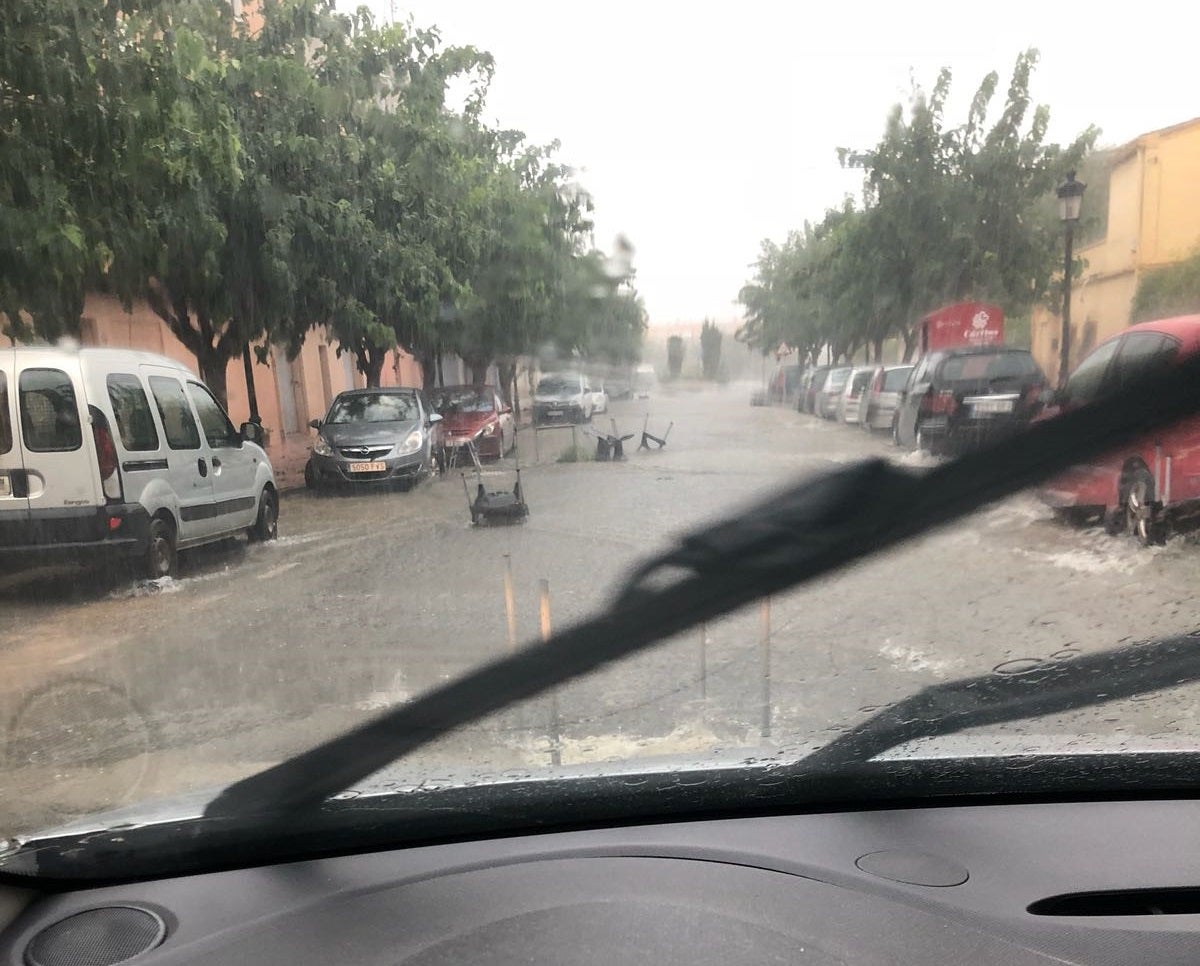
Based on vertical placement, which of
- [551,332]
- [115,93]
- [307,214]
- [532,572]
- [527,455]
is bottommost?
[532,572]

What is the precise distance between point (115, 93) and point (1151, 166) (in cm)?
483

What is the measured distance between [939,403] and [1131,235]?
67 centimetres

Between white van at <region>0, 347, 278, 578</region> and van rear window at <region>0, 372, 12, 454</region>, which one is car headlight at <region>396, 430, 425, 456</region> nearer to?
white van at <region>0, 347, 278, 578</region>

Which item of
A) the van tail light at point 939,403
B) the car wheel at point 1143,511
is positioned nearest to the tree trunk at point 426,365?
the van tail light at point 939,403

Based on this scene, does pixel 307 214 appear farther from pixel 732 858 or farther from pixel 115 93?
pixel 732 858

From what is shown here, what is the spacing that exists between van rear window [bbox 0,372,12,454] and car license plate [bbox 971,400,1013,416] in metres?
4.80

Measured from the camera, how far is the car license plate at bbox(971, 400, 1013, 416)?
2.46 metres

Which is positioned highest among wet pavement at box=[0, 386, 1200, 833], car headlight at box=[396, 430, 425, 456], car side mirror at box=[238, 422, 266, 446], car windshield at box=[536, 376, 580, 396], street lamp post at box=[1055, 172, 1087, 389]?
street lamp post at box=[1055, 172, 1087, 389]

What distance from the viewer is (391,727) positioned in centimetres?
273

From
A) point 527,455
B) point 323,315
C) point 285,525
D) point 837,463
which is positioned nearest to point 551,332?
point 323,315

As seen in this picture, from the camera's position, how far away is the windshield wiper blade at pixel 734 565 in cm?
215

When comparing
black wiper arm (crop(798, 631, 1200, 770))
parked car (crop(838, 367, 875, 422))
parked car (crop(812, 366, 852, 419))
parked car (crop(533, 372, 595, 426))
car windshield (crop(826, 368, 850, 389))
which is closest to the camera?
black wiper arm (crop(798, 631, 1200, 770))

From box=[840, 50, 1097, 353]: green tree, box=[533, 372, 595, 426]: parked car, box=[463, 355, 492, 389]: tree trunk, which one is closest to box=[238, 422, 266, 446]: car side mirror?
box=[463, 355, 492, 389]: tree trunk

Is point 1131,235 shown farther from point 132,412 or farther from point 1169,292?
point 132,412
